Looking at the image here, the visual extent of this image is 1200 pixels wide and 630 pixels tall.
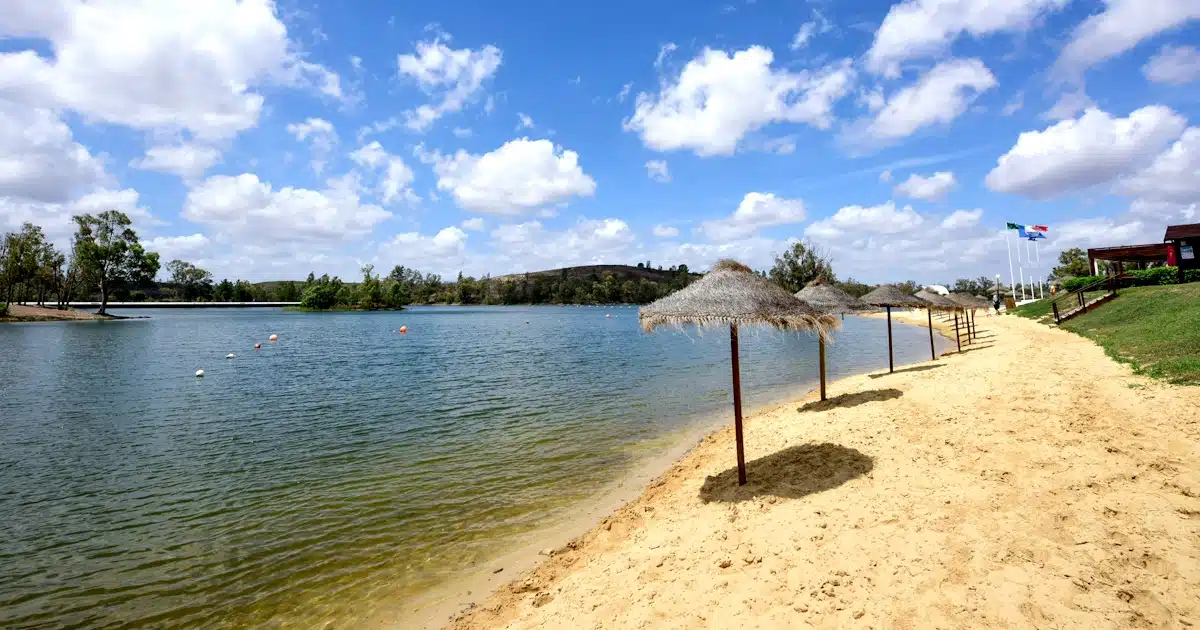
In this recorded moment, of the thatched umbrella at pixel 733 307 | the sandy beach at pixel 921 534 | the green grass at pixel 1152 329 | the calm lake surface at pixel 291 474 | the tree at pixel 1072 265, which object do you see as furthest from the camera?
the tree at pixel 1072 265

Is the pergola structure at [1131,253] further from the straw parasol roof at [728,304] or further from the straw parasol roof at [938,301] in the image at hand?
the straw parasol roof at [728,304]

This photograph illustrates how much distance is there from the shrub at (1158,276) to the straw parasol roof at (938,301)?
16850 millimetres

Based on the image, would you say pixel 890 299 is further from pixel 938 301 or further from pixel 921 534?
pixel 921 534

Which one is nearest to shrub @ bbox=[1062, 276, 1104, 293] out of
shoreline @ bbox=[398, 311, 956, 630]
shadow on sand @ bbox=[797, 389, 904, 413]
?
shadow on sand @ bbox=[797, 389, 904, 413]

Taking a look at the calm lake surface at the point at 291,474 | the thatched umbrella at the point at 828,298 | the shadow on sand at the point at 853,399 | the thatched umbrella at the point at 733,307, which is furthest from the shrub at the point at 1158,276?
the thatched umbrella at the point at 733,307

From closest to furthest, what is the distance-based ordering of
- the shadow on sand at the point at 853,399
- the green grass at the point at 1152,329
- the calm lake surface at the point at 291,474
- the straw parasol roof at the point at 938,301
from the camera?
the calm lake surface at the point at 291,474, the green grass at the point at 1152,329, the shadow on sand at the point at 853,399, the straw parasol roof at the point at 938,301

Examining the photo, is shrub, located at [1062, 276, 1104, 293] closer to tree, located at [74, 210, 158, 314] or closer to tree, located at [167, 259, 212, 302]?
tree, located at [74, 210, 158, 314]

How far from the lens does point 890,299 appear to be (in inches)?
669

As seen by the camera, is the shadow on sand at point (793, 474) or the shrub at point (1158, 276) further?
the shrub at point (1158, 276)

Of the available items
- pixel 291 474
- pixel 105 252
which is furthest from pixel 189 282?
pixel 291 474

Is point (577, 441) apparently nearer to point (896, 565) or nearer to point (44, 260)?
point (896, 565)

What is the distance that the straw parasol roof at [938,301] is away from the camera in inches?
826

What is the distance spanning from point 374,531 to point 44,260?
325 feet

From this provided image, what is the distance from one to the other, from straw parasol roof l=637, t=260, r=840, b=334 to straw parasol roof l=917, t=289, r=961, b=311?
16207mm
